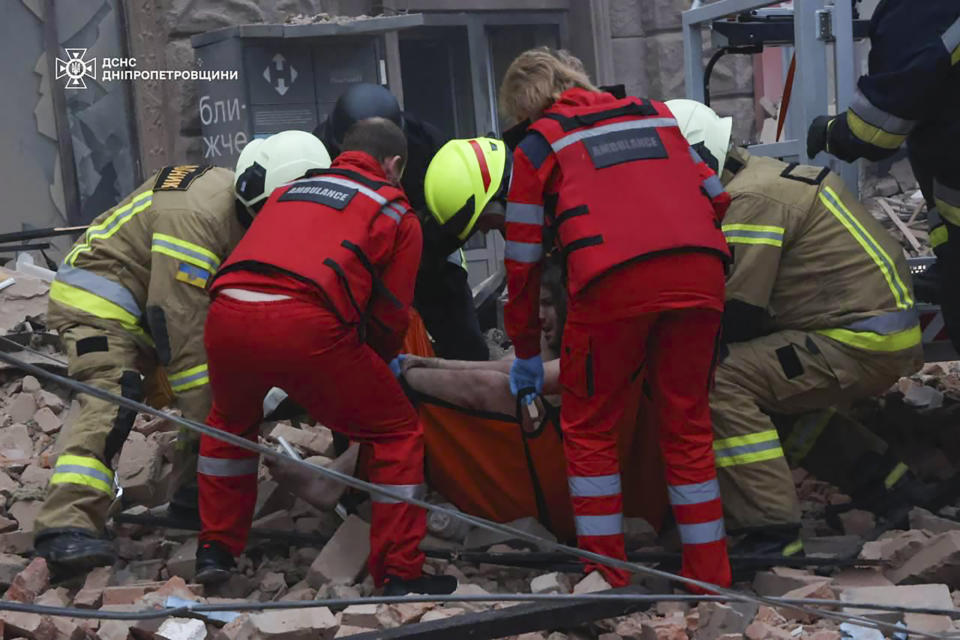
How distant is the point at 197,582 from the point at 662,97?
6194 millimetres

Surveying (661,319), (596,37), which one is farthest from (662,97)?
(661,319)

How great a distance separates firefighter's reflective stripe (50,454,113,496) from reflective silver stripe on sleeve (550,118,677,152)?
169cm

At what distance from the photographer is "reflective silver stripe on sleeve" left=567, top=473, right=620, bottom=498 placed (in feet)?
11.3

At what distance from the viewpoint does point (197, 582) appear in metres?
3.65

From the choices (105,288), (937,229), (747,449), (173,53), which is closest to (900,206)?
(173,53)

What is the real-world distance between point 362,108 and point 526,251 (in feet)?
3.91

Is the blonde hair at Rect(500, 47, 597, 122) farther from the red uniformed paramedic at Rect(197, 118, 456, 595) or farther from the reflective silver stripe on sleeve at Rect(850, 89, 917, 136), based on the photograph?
the reflective silver stripe on sleeve at Rect(850, 89, 917, 136)

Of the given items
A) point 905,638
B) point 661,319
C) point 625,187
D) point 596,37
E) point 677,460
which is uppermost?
point 596,37

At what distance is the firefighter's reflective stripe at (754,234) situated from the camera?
376 centimetres

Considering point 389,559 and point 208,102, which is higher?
point 208,102

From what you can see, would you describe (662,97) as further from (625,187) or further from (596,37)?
(625,187)

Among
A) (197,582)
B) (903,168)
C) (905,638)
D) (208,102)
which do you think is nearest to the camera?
(905,638)

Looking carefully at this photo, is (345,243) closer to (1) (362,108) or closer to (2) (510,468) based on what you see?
(2) (510,468)

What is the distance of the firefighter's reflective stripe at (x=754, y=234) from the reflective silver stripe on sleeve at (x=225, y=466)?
1.56m
